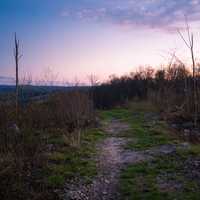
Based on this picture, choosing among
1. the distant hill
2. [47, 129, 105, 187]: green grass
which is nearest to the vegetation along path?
[47, 129, 105, 187]: green grass

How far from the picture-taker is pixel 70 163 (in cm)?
758

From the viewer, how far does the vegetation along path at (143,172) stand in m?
5.70

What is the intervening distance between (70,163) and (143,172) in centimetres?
176

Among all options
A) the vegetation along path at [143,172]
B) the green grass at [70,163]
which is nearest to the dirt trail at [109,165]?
the vegetation along path at [143,172]

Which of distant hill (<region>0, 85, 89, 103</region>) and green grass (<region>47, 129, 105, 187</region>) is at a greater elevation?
distant hill (<region>0, 85, 89, 103</region>)

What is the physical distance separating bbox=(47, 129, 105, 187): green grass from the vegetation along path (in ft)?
0.62

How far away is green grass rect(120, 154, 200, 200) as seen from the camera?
5539 mm

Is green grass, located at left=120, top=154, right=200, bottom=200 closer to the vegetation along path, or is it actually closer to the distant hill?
the vegetation along path

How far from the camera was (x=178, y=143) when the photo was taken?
32.4ft

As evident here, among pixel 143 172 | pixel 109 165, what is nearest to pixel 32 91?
pixel 109 165

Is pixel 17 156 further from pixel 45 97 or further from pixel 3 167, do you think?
pixel 45 97

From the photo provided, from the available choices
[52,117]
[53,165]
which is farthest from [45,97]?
[53,165]

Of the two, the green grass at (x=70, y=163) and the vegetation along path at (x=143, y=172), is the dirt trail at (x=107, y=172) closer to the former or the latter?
the vegetation along path at (x=143, y=172)

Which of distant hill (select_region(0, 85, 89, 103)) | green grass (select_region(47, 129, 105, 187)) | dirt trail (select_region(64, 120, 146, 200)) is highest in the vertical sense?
distant hill (select_region(0, 85, 89, 103))
